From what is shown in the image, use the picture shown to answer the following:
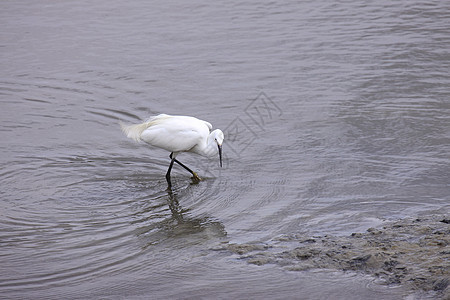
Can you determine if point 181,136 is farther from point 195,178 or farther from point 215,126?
point 215,126

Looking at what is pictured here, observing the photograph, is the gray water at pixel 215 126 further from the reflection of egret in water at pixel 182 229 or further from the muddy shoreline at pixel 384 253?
the muddy shoreline at pixel 384 253

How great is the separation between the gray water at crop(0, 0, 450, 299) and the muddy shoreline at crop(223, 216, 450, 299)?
12cm

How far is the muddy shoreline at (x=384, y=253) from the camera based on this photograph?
4.21 m

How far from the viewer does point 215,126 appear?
8.05 metres

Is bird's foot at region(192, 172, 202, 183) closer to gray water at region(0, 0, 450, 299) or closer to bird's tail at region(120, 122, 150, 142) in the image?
gray water at region(0, 0, 450, 299)

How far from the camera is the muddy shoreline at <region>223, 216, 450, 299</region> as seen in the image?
4211mm

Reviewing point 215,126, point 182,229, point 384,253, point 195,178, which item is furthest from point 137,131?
point 384,253

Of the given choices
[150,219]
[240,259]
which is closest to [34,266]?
[150,219]

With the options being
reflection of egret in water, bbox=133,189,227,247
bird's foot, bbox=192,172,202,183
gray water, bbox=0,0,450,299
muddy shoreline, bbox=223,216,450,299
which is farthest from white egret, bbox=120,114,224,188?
muddy shoreline, bbox=223,216,450,299

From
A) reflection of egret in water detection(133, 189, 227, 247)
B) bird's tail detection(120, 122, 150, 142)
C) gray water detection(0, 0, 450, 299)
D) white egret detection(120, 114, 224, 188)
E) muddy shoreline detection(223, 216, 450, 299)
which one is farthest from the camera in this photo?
bird's tail detection(120, 122, 150, 142)

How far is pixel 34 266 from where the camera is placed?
482 centimetres

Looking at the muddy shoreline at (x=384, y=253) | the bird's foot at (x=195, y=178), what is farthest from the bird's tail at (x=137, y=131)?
the muddy shoreline at (x=384, y=253)

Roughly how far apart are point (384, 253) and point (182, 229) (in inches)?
72.6

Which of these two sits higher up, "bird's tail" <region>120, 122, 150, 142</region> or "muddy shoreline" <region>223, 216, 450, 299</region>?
"bird's tail" <region>120, 122, 150, 142</region>
